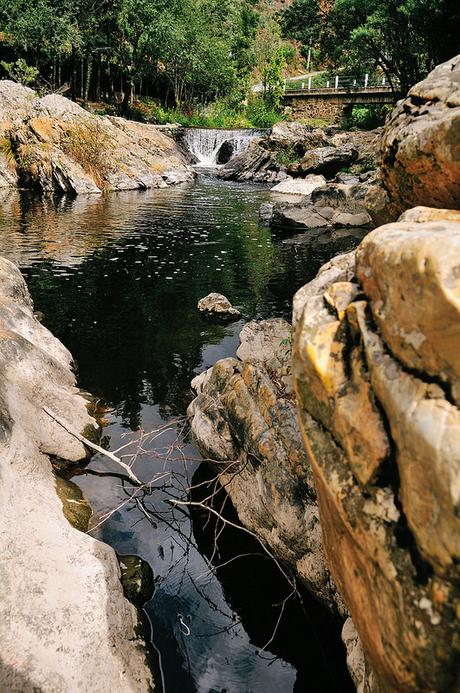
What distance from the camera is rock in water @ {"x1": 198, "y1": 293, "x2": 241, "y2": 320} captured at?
14820 mm

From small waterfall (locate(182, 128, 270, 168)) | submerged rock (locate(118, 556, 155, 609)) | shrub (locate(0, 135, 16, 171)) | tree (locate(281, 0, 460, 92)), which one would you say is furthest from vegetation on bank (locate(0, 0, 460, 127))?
submerged rock (locate(118, 556, 155, 609))

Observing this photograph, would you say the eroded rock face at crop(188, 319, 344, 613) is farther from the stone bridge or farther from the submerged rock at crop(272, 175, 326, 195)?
the stone bridge

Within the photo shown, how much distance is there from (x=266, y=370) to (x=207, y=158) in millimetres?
50832

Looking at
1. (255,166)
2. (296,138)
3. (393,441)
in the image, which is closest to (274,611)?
(393,441)

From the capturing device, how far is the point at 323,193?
29.2m

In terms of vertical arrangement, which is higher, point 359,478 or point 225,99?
point 225,99

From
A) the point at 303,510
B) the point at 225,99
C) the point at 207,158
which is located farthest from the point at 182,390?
the point at 225,99

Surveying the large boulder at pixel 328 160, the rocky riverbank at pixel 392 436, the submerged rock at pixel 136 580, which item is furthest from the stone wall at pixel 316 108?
the submerged rock at pixel 136 580

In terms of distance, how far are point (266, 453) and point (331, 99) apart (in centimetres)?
6217

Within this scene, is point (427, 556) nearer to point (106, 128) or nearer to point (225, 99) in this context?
point (106, 128)

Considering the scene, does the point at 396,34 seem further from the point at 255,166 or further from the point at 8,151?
the point at 8,151

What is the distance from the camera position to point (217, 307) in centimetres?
1488

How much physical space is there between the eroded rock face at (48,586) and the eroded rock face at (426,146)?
17.7ft

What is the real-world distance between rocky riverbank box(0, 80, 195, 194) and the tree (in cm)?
1831
